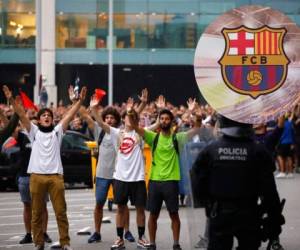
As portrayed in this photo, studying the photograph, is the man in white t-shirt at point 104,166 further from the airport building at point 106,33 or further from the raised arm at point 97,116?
the airport building at point 106,33

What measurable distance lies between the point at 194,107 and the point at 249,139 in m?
5.27

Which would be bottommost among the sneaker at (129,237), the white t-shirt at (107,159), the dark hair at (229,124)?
the sneaker at (129,237)

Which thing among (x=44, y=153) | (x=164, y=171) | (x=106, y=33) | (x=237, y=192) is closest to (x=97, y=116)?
(x=44, y=153)

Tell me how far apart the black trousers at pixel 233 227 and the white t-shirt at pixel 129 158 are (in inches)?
204

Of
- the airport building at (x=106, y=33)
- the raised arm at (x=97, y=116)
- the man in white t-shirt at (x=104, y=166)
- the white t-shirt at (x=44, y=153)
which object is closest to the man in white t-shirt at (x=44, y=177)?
the white t-shirt at (x=44, y=153)

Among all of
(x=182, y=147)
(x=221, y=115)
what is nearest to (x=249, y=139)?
(x=221, y=115)

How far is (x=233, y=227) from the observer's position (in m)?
7.97

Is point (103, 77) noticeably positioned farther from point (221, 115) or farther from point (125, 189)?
point (221, 115)

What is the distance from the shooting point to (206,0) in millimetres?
50438

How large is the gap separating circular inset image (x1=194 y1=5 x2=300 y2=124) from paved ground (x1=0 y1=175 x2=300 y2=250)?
121 centimetres

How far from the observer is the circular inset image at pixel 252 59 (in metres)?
9.47

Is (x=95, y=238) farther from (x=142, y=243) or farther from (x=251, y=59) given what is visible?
(x=251, y=59)

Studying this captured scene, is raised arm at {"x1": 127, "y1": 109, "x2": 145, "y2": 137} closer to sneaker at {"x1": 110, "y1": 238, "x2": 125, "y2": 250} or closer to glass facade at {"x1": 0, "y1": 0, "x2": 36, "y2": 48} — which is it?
sneaker at {"x1": 110, "y1": 238, "x2": 125, "y2": 250}

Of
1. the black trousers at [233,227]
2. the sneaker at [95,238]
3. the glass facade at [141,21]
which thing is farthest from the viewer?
the glass facade at [141,21]
